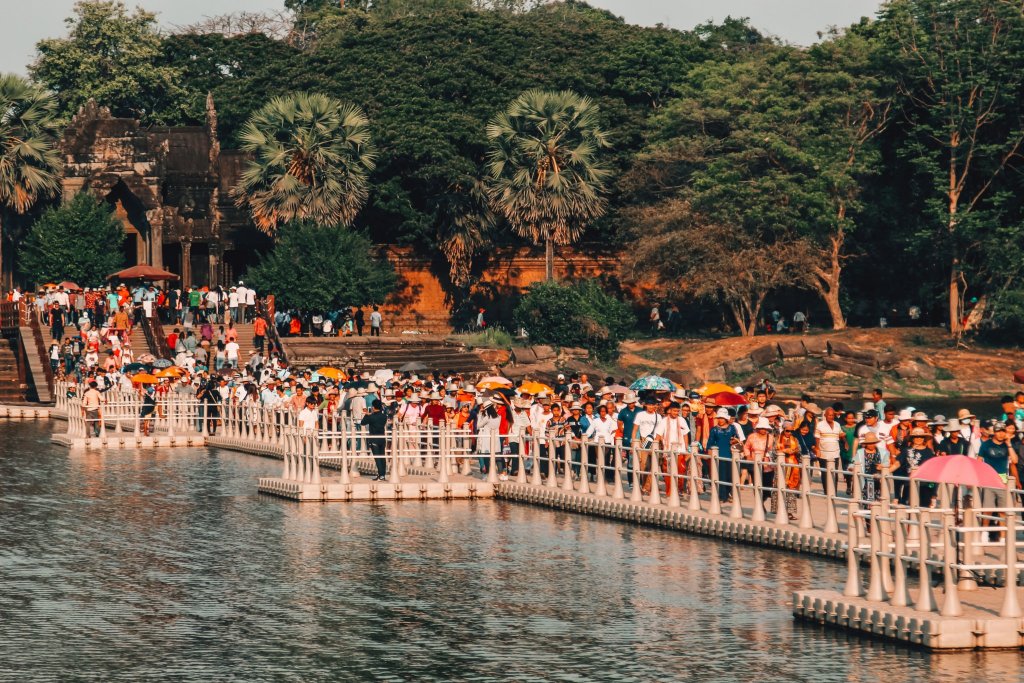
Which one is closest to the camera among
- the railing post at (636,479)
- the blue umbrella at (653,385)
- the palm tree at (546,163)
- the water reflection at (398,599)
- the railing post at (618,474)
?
the water reflection at (398,599)

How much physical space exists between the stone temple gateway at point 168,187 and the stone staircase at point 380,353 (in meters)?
12.5

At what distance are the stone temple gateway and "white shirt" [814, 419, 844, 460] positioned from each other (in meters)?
48.3

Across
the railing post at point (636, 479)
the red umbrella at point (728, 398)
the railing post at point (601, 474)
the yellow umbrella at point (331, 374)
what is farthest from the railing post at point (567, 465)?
the yellow umbrella at point (331, 374)

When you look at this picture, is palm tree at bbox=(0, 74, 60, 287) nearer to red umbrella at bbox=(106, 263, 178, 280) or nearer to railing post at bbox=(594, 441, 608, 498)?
red umbrella at bbox=(106, 263, 178, 280)

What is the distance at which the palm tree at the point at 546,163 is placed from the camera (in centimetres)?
6969

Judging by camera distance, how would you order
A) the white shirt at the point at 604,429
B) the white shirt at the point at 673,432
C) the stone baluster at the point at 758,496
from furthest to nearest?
the white shirt at the point at 604,429 → the white shirt at the point at 673,432 → the stone baluster at the point at 758,496

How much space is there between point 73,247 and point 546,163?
1930cm

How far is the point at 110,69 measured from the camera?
278 ft

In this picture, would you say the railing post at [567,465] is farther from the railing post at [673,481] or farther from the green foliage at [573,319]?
the green foliage at [573,319]

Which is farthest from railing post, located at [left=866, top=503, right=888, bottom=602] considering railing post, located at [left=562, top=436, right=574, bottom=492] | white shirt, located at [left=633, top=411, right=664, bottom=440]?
railing post, located at [left=562, top=436, right=574, bottom=492]

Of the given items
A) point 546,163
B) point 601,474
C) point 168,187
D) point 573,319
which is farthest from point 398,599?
point 168,187

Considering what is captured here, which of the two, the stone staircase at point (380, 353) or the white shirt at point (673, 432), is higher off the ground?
the stone staircase at point (380, 353)

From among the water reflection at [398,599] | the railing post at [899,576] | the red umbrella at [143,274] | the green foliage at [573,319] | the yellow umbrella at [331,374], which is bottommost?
the water reflection at [398,599]

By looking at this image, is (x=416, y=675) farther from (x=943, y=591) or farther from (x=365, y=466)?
(x=365, y=466)
